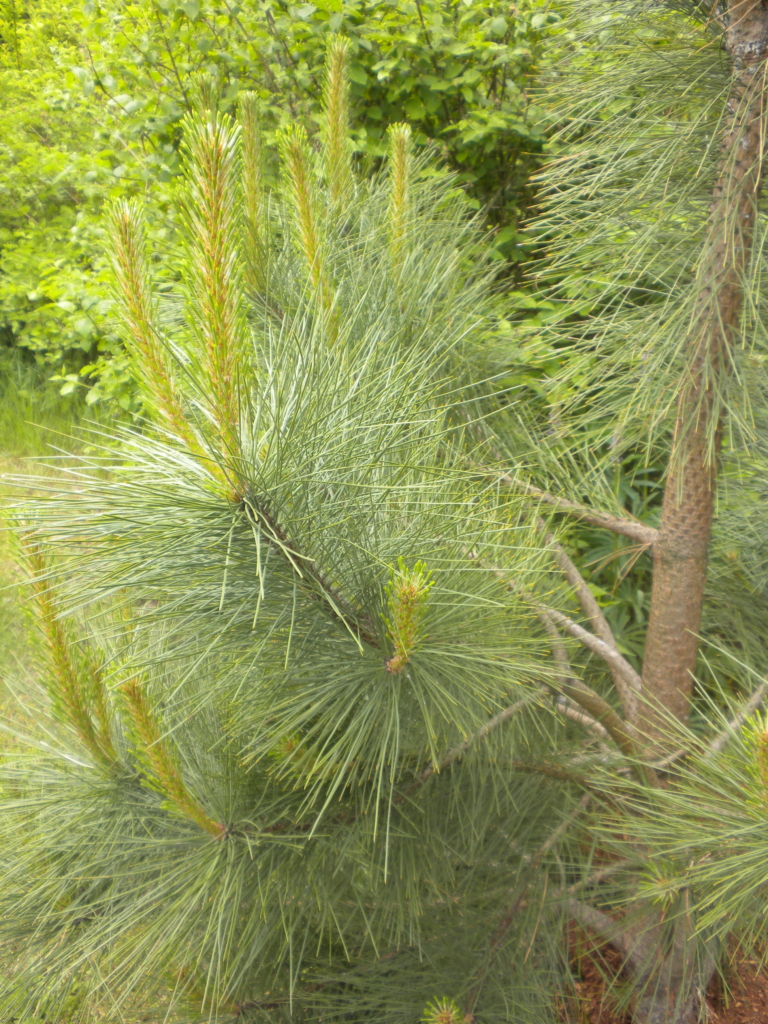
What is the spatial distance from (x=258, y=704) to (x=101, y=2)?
277cm

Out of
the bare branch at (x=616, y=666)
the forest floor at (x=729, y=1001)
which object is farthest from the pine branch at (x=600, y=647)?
the forest floor at (x=729, y=1001)

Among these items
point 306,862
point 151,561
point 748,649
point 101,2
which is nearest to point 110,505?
point 151,561

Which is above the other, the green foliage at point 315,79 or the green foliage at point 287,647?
the green foliage at point 315,79

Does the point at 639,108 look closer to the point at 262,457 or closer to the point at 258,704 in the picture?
the point at 262,457

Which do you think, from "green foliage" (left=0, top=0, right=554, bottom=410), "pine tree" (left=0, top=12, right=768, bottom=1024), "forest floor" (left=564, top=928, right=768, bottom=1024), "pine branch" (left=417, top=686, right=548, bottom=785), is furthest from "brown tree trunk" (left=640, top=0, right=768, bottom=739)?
"green foliage" (left=0, top=0, right=554, bottom=410)

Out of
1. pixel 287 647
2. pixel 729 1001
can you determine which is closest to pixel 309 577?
pixel 287 647

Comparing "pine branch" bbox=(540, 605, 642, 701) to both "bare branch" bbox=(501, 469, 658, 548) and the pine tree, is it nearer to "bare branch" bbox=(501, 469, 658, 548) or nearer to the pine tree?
the pine tree

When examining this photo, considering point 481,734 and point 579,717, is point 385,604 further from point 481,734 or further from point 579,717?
point 579,717

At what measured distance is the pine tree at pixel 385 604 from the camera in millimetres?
587

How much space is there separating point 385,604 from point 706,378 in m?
0.48

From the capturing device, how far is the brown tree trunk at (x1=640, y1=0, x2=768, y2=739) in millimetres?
763

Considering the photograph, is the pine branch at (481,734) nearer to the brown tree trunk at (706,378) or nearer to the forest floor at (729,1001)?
the brown tree trunk at (706,378)

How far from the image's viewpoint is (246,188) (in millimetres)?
1041

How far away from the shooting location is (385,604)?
2.18 ft
